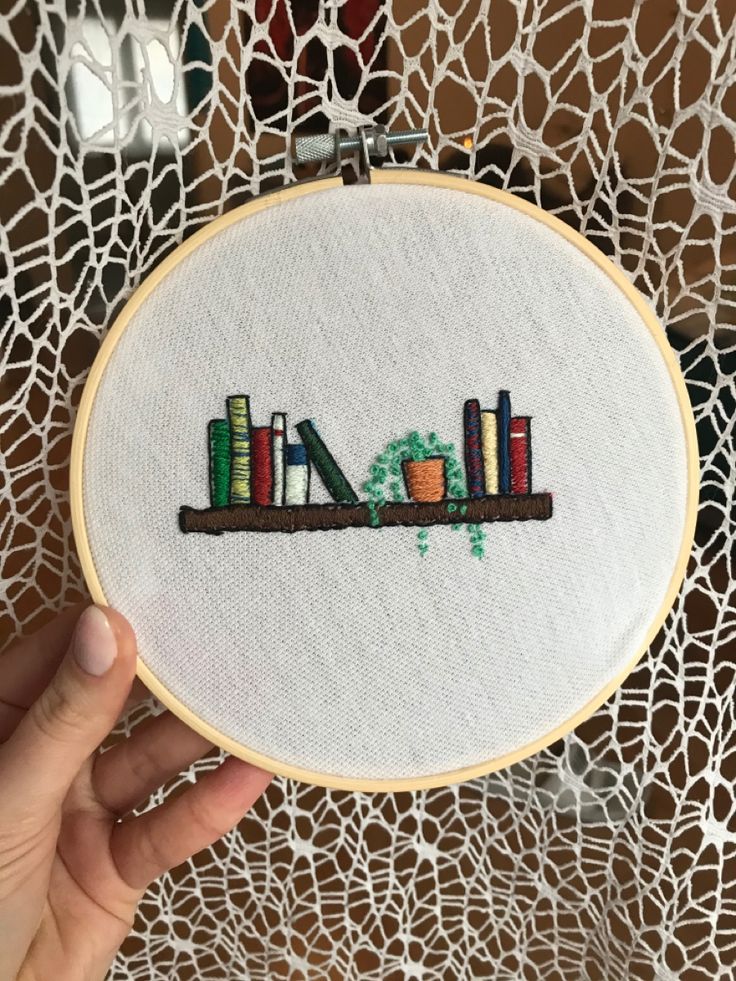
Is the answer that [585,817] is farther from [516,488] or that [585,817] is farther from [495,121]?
[495,121]

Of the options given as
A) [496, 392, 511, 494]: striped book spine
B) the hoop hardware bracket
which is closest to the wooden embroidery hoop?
the hoop hardware bracket

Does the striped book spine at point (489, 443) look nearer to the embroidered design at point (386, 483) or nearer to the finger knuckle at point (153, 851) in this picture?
the embroidered design at point (386, 483)

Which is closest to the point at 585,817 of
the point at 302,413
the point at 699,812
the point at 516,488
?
the point at 699,812

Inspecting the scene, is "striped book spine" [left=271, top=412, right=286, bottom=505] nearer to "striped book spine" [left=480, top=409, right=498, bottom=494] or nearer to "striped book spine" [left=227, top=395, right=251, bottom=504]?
"striped book spine" [left=227, top=395, right=251, bottom=504]

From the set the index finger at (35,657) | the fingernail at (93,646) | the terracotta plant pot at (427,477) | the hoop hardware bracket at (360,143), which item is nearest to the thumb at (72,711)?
the fingernail at (93,646)

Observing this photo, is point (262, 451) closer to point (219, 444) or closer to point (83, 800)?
point (219, 444)

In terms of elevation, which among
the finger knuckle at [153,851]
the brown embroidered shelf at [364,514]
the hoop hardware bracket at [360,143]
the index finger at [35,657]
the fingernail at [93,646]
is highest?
the hoop hardware bracket at [360,143]

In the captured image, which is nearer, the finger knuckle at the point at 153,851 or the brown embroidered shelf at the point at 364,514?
the brown embroidered shelf at the point at 364,514

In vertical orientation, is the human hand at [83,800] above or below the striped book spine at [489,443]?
below
